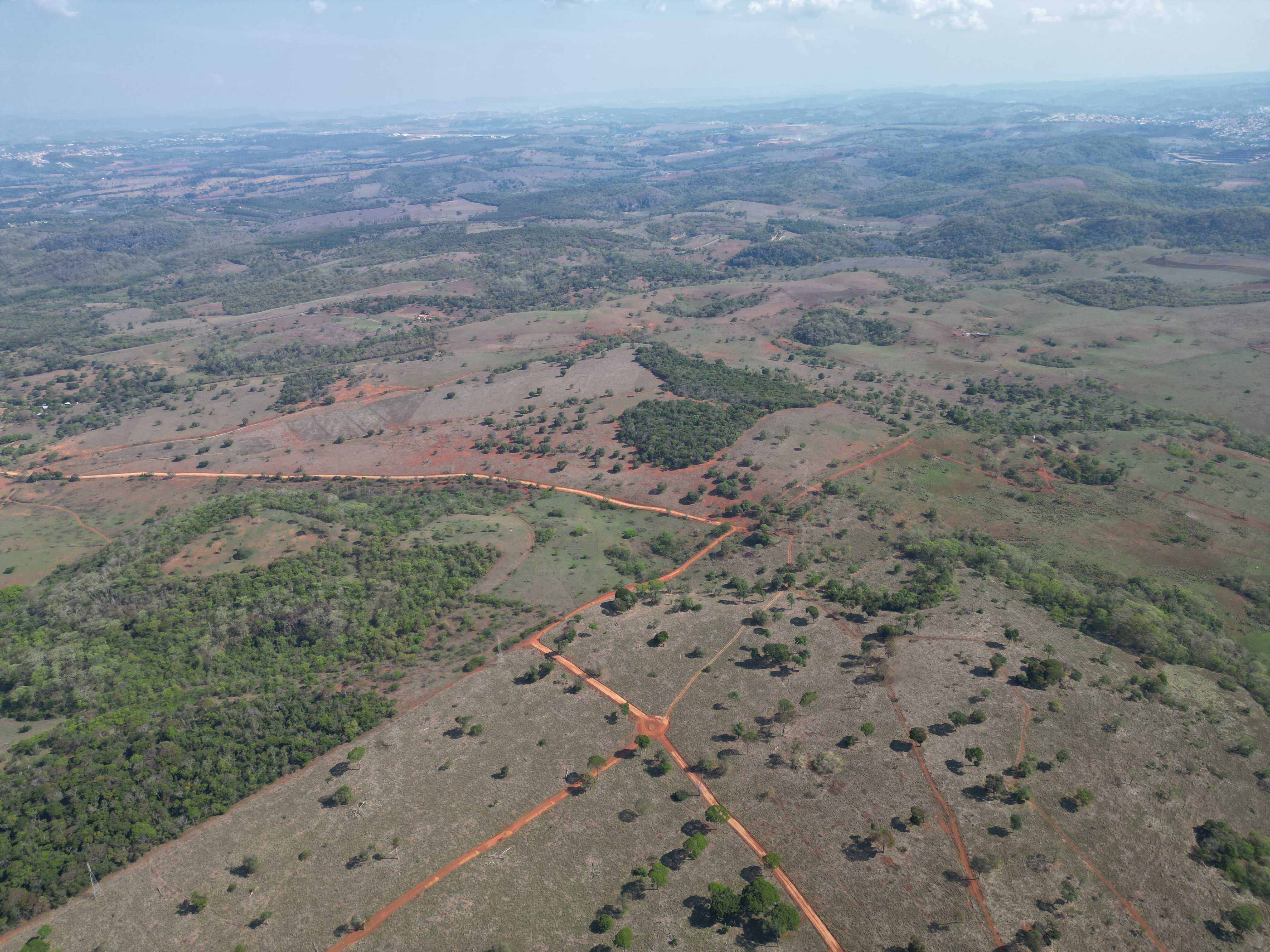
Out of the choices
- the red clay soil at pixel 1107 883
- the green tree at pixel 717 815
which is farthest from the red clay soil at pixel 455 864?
the red clay soil at pixel 1107 883

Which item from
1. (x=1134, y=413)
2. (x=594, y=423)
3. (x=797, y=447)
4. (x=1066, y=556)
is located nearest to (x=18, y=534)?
(x=594, y=423)

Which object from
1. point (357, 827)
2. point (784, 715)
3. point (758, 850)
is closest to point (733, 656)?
point (784, 715)

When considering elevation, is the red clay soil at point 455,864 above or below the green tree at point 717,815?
below

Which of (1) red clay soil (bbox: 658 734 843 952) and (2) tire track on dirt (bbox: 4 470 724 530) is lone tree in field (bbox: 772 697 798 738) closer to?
(1) red clay soil (bbox: 658 734 843 952)

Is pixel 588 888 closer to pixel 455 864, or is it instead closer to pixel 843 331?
pixel 455 864

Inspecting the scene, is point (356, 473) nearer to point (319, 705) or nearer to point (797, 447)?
point (319, 705)

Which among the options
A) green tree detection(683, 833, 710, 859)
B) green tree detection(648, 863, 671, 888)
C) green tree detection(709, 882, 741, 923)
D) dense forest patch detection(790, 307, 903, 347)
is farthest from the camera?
dense forest patch detection(790, 307, 903, 347)

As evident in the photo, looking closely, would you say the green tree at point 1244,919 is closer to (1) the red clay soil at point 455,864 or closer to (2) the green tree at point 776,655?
(2) the green tree at point 776,655

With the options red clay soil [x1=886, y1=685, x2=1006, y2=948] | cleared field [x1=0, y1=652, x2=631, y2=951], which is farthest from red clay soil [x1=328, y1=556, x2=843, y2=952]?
red clay soil [x1=886, y1=685, x2=1006, y2=948]
